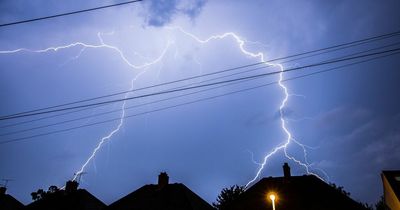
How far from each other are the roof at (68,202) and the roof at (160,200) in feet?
15.8

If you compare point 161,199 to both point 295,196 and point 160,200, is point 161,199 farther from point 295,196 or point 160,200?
point 295,196

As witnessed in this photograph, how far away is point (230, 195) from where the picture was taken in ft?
145

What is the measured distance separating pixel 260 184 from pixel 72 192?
17822mm

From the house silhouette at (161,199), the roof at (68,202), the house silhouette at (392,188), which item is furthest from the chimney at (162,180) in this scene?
the house silhouette at (392,188)

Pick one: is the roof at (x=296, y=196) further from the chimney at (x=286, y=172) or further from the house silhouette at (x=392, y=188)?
the house silhouette at (x=392, y=188)

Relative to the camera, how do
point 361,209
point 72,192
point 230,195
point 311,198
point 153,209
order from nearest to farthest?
point 361,209, point 311,198, point 153,209, point 72,192, point 230,195

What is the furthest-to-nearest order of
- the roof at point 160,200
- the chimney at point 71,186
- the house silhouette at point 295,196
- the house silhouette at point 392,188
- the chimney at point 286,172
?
the chimney at point 71,186 < the chimney at point 286,172 < the roof at point 160,200 < the house silhouette at point 392,188 < the house silhouette at point 295,196

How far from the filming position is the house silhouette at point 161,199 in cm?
2514

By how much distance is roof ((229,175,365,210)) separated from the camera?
22.2 metres

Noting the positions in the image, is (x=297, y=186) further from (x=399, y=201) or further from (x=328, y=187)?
(x=399, y=201)

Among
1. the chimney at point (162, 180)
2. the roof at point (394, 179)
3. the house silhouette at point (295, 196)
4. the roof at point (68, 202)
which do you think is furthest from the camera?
the roof at point (68, 202)

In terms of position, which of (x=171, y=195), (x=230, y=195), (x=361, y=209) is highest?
(x=230, y=195)

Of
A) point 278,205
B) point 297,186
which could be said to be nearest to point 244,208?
point 278,205

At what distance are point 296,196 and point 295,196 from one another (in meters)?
0.07
